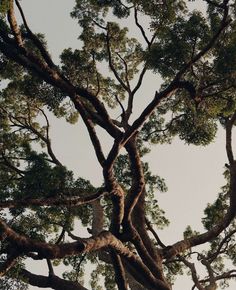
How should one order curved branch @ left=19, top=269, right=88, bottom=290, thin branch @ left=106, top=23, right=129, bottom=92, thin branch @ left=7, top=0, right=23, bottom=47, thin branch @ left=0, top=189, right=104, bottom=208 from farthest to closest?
thin branch @ left=106, top=23, right=129, bottom=92
curved branch @ left=19, top=269, right=88, bottom=290
thin branch @ left=7, top=0, right=23, bottom=47
thin branch @ left=0, top=189, right=104, bottom=208

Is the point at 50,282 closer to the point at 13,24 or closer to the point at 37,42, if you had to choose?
the point at 37,42

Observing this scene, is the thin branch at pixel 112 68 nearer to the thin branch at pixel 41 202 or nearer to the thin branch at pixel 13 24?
the thin branch at pixel 13 24

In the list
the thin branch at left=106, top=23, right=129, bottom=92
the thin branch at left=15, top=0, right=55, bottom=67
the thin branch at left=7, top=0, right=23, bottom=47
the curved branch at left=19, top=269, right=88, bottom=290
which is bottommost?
the curved branch at left=19, top=269, right=88, bottom=290

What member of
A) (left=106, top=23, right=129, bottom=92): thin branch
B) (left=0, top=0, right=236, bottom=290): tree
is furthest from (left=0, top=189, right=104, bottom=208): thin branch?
(left=106, top=23, right=129, bottom=92): thin branch

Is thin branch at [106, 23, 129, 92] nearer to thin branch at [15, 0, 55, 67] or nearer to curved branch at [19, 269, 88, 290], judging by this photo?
thin branch at [15, 0, 55, 67]

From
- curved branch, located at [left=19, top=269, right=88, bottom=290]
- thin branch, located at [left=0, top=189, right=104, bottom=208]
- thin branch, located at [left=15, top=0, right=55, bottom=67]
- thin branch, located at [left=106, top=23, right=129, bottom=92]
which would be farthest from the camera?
thin branch, located at [left=106, top=23, right=129, bottom=92]

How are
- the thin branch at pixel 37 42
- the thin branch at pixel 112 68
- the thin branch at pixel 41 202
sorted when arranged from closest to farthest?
the thin branch at pixel 41 202 → the thin branch at pixel 37 42 → the thin branch at pixel 112 68

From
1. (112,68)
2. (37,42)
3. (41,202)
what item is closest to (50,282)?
(41,202)

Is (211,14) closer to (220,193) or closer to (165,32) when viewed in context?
(165,32)

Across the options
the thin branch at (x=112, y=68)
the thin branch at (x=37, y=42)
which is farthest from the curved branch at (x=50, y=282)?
the thin branch at (x=112, y=68)

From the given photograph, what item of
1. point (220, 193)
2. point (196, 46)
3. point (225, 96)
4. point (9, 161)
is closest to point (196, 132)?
point (225, 96)

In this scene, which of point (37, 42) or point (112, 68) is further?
point (112, 68)

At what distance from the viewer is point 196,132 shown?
1417cm

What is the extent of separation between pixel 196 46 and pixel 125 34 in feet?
13.1
